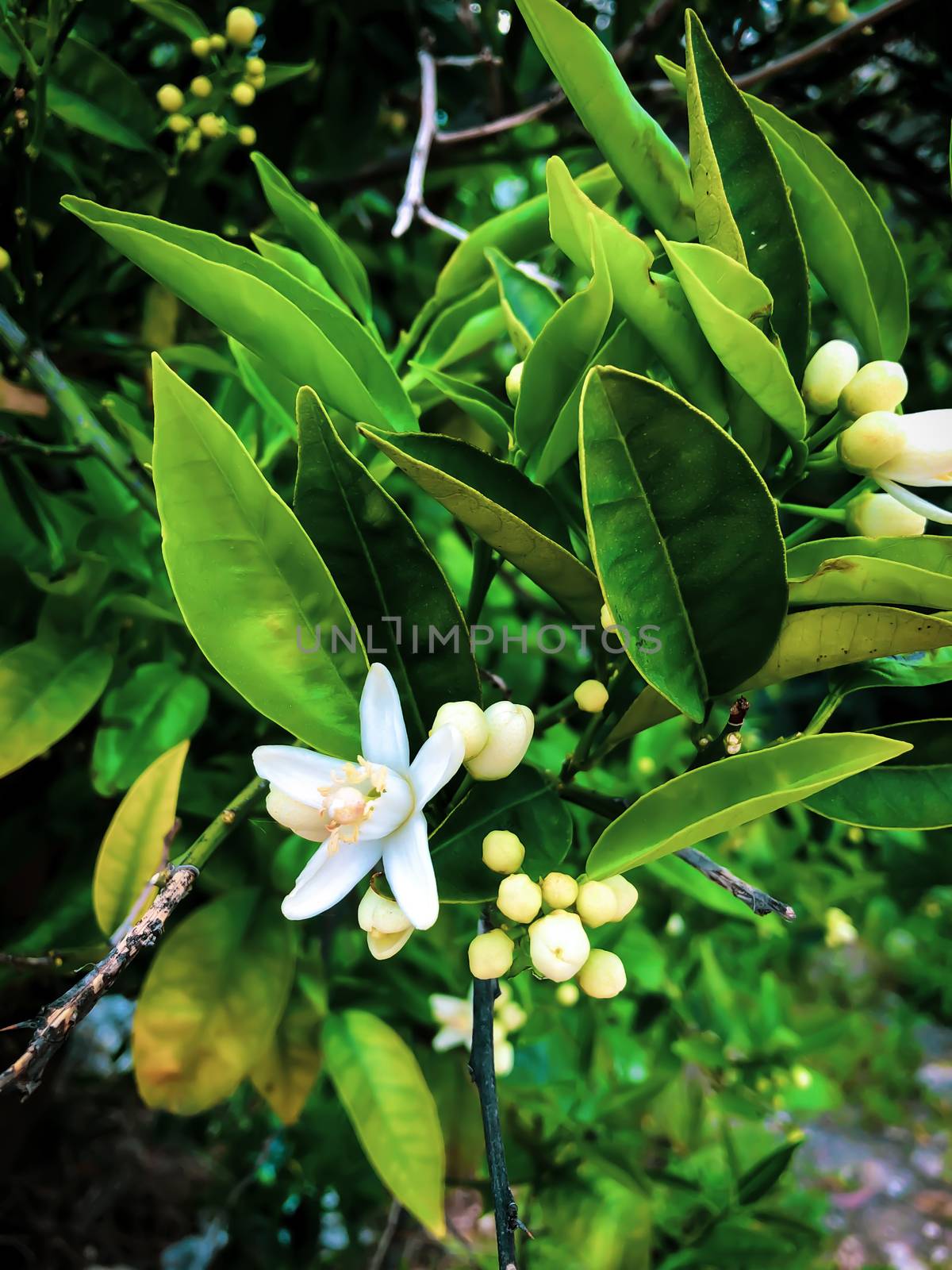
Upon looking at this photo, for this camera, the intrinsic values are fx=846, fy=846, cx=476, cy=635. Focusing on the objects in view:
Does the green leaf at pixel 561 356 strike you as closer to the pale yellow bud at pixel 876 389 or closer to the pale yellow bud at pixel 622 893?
the pale yellow bud at pixel 876 389

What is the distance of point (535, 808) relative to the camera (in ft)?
1.49

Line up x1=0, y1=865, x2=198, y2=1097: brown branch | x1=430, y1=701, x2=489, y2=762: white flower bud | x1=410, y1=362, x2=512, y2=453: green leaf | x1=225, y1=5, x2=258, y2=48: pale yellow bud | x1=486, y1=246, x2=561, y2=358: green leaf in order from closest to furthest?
1. x1=0, y1=865, x2=198, y2=1097: brown branch
2. x1=430, y1=701, x2=489, y2=762: white flower bud
3. x1=410, y1=362, x2=512, y2=453: green leaf
4. x1=486, y1=246, x2=561, y2=358: green leaf
5. x1=225, y1=5, x2=258, y2=48: pale yellow bud

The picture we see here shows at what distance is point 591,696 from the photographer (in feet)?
1.59

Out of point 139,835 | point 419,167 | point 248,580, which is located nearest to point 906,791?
point 248,580

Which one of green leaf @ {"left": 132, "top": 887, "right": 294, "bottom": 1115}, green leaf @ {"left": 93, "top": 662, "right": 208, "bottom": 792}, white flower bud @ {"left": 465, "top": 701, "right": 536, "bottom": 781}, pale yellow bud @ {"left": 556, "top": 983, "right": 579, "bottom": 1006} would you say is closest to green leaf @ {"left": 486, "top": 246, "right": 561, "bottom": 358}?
white flower bud @ {"left": 465, "top": 701, "right": 536, "bottom": 781}

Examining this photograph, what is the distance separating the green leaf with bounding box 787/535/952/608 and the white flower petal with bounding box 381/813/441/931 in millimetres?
218

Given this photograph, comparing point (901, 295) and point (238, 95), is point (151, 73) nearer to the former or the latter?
point (238, 95)

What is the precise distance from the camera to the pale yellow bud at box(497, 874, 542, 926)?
1.32ft

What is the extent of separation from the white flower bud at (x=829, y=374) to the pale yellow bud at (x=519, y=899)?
0.30m

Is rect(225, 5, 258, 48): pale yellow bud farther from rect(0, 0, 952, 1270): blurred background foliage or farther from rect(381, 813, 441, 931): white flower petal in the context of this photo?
rect(381, 813, 441, 931): white flower petal

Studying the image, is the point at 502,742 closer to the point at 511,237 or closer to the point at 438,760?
the point at 438,760

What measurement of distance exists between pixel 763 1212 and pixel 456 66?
166 centimetres

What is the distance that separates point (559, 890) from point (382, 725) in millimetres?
120

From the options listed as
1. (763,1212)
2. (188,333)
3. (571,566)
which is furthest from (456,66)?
(763,1212)
